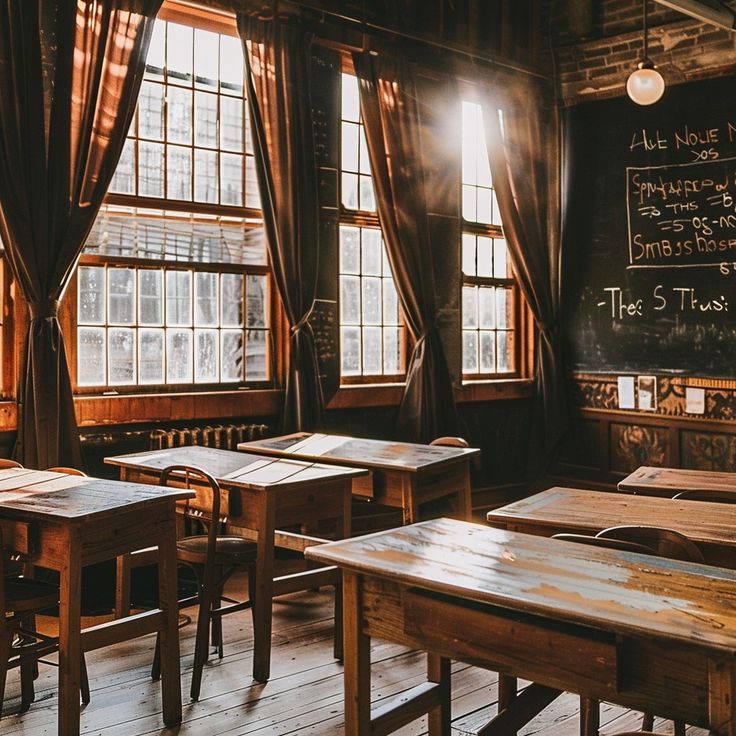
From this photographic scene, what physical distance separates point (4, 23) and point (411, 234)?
300 cm

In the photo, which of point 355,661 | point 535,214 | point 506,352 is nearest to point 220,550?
point 355,661

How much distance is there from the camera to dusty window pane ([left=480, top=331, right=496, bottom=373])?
7316 mm

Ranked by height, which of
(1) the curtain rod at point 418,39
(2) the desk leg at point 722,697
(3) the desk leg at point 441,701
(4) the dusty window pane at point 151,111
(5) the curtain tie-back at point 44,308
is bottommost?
(3) the desk leg at point 441,701

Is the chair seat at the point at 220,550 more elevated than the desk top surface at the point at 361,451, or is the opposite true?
the desk top surface at the point at 361,451

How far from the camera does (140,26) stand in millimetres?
5082

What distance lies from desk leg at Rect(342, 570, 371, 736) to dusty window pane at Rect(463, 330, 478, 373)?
4878mm

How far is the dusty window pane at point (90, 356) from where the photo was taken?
5152 mm

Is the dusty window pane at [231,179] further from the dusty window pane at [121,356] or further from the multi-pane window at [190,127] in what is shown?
the dusty window pane at [121,356]

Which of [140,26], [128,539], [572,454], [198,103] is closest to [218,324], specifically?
[198,103]

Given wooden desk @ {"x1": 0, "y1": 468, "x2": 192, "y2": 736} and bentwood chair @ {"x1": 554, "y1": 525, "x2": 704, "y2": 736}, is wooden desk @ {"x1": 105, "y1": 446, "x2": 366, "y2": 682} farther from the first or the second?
bentwood chair @ {"x1": 554, "y1": 525, "x2": 704, "y2": 736}

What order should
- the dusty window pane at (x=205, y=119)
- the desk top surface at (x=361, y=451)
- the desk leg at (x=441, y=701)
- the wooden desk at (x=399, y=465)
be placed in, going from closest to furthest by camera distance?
the desk leg at (x=441, y=701)
the wooden desk at (x=399, y=465)
the desk top surface at (x=361, y=451)
the dusty window pane at (x=205, y=119)

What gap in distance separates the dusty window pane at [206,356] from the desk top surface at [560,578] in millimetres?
3161

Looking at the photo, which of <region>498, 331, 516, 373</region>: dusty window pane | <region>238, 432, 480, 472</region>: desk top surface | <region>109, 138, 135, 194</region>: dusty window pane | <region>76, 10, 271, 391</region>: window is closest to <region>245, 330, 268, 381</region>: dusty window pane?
<region>76, 10, 271, 391</region>: window

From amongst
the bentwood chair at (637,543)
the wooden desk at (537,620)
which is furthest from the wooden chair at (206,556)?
the bentwood chair at (637,543)
